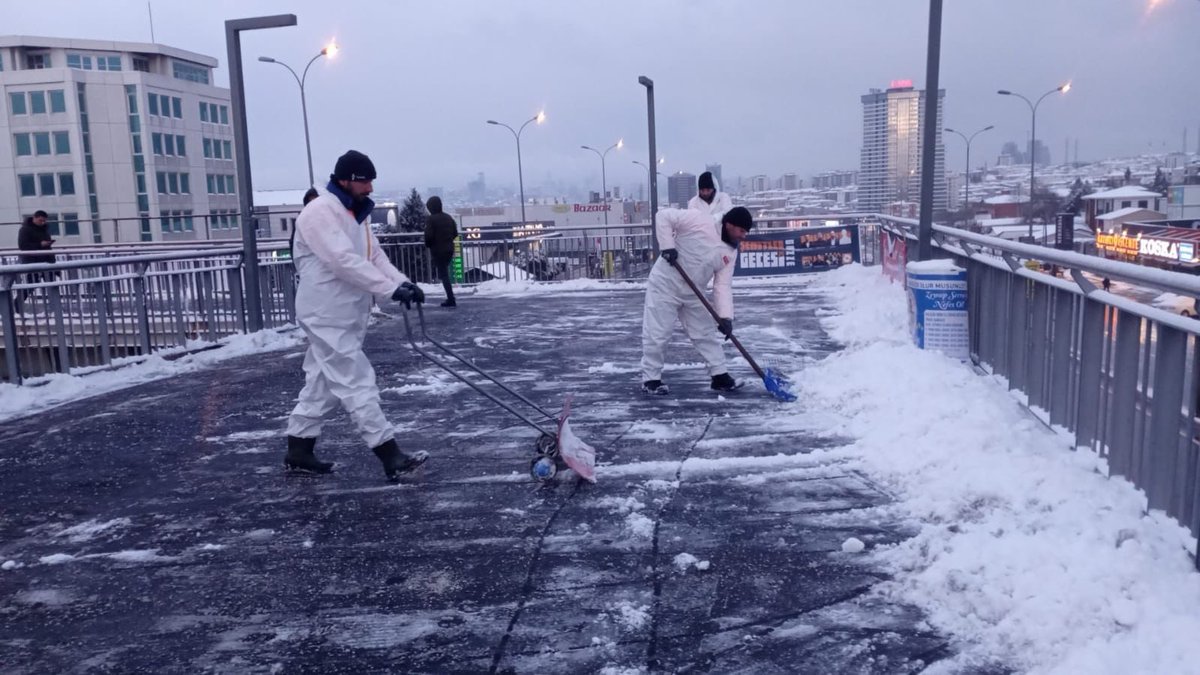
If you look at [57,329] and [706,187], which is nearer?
[706,187]

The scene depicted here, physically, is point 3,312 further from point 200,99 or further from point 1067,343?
point 200,99

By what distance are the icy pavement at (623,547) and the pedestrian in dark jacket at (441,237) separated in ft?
28.3

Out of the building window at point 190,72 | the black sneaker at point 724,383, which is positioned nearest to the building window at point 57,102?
the building window at point 190,72

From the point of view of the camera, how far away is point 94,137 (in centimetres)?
6269

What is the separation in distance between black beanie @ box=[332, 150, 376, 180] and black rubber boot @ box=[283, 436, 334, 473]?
165 cm

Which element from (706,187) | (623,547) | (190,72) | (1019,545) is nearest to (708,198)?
(706,187)

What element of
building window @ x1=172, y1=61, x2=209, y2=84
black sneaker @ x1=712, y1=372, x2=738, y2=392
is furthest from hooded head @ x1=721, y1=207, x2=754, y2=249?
building window @ x1=172, y1=61, x2=209, y2=84

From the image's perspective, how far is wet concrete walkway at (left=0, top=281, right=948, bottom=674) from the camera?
3.62 metres

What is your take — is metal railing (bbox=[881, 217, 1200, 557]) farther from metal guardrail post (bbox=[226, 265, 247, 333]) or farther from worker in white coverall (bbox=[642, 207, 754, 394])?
metal guardrail post (bbox=[226, 265, 247, 333])

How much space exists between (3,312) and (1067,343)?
8601 mm

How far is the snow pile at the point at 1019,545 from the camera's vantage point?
3299mm

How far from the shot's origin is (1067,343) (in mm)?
5613

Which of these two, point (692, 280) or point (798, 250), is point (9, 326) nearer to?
point (692, 280)

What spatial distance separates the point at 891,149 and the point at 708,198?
1768cm
